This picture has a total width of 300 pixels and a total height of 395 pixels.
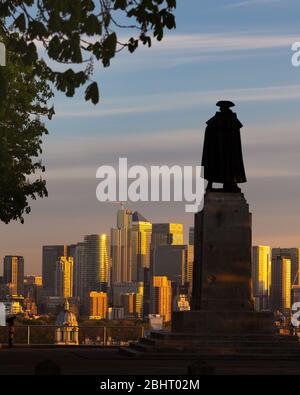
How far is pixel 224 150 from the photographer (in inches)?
1907

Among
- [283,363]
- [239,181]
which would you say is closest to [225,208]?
[239,181]

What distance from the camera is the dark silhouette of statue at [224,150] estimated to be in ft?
158

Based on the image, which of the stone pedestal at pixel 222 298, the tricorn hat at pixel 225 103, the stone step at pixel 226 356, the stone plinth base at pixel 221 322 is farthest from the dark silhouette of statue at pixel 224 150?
the stone step at pixel 226 356

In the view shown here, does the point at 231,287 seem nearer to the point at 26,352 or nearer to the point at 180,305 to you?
the point at 26,352

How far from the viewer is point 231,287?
4697 cm

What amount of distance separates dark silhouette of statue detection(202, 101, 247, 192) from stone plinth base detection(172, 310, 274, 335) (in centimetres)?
498

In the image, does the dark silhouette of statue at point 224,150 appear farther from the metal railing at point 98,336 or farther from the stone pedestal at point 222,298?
the metal railing at point 98,336

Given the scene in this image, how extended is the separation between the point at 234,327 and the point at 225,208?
4507 millimetres

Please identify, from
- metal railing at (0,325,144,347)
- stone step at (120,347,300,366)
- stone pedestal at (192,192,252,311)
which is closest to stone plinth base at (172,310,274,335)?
stone pedestal at (192,192,252,311)

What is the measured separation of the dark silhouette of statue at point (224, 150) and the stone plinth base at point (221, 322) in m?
4.98

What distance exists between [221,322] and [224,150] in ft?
22.0

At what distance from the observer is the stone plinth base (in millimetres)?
45750

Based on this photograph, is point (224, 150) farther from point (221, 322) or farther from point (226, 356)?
point (226, 356)
